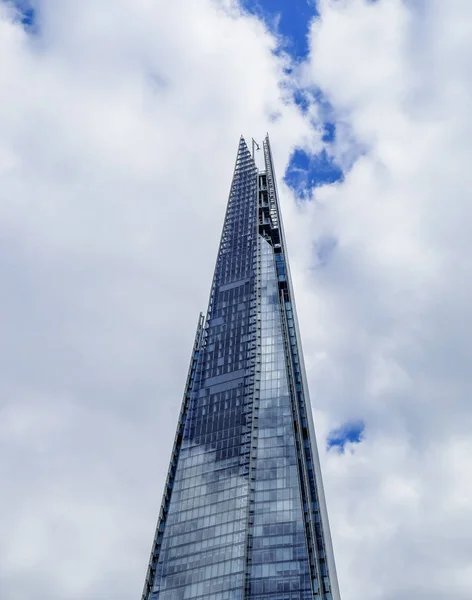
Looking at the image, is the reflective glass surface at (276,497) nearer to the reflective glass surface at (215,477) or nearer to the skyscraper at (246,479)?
the skyscraper at (246,479)

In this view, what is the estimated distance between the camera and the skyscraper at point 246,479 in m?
152

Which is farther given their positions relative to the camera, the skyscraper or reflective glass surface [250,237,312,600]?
the skyscraper

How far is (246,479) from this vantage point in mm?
165000

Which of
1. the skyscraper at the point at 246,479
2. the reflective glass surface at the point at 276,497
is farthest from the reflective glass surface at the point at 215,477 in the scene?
the reflective glass surface at the point at 276,497

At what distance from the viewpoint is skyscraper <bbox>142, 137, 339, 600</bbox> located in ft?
500

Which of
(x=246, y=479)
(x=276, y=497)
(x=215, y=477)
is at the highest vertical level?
(x=215, y=477)

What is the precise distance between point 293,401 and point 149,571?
4496 cm

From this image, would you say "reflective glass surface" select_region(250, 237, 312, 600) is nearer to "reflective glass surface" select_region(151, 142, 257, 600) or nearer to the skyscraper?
the skyscraper

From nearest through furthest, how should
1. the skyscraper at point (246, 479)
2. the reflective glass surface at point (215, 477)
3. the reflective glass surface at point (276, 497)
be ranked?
1. the reflective glass surface at point (276, 497)
2. the skyscraper at point (246, 479)
3. the reflective glass surface at point (215, 477)

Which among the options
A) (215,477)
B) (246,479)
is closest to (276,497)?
(246,479)

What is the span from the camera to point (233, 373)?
610 ft

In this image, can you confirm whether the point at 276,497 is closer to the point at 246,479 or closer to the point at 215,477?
the point at 246,479

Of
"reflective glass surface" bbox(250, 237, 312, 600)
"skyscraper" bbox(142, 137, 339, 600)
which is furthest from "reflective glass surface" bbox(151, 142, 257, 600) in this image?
"reflective glass surface" bbox(250, 237, 312, 600)

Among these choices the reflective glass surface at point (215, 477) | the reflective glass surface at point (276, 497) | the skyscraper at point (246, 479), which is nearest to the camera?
the reflective glass surface at point (276, 497)
